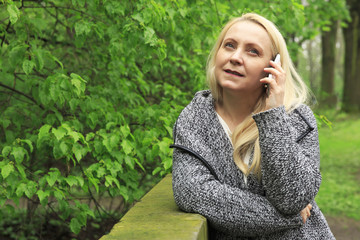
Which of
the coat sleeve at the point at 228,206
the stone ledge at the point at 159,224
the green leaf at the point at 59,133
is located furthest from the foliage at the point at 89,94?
the coat sleeve at the point at 228,206

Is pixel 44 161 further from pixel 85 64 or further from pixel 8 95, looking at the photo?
pixel 85 64

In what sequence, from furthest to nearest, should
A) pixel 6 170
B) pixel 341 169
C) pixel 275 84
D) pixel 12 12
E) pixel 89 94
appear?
pixel 341 169, pixel 89 94, pixel 6 170, pixel 12 12, pixel 275 84

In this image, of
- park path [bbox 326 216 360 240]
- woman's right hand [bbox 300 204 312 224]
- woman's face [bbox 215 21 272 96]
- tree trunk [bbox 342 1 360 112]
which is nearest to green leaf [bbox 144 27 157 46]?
woman's face [bbox 215 21 272 96]

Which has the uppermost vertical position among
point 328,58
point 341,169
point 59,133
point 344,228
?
point 59,133

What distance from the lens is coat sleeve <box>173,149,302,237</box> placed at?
80.2 inches

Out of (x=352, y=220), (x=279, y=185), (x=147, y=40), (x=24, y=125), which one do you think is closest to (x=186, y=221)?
(x=279, y=185)

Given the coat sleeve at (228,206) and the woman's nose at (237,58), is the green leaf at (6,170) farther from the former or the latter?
the woman's nose at (237,58)

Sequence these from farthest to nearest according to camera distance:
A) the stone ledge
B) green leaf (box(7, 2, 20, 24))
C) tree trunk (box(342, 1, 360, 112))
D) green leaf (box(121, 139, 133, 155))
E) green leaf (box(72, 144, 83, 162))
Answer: tree trunk (box(342, 1, 360, 112)), green leaf (box(121, 139, 133, 155)), green leaf (box(72, 144, 83, 162)), green leaf (box(7, 2, 20, 24)), the stone ledge

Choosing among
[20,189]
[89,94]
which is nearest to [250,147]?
[20,189]

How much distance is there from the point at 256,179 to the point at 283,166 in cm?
24

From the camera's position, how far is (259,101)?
2379 mm

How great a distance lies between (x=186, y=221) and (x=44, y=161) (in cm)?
275

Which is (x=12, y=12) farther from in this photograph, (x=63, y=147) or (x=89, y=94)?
(x=89, y=94)

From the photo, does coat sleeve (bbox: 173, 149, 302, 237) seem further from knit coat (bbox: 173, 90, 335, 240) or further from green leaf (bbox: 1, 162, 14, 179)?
green leaf (bbox: 1, 162, 14, 179)
